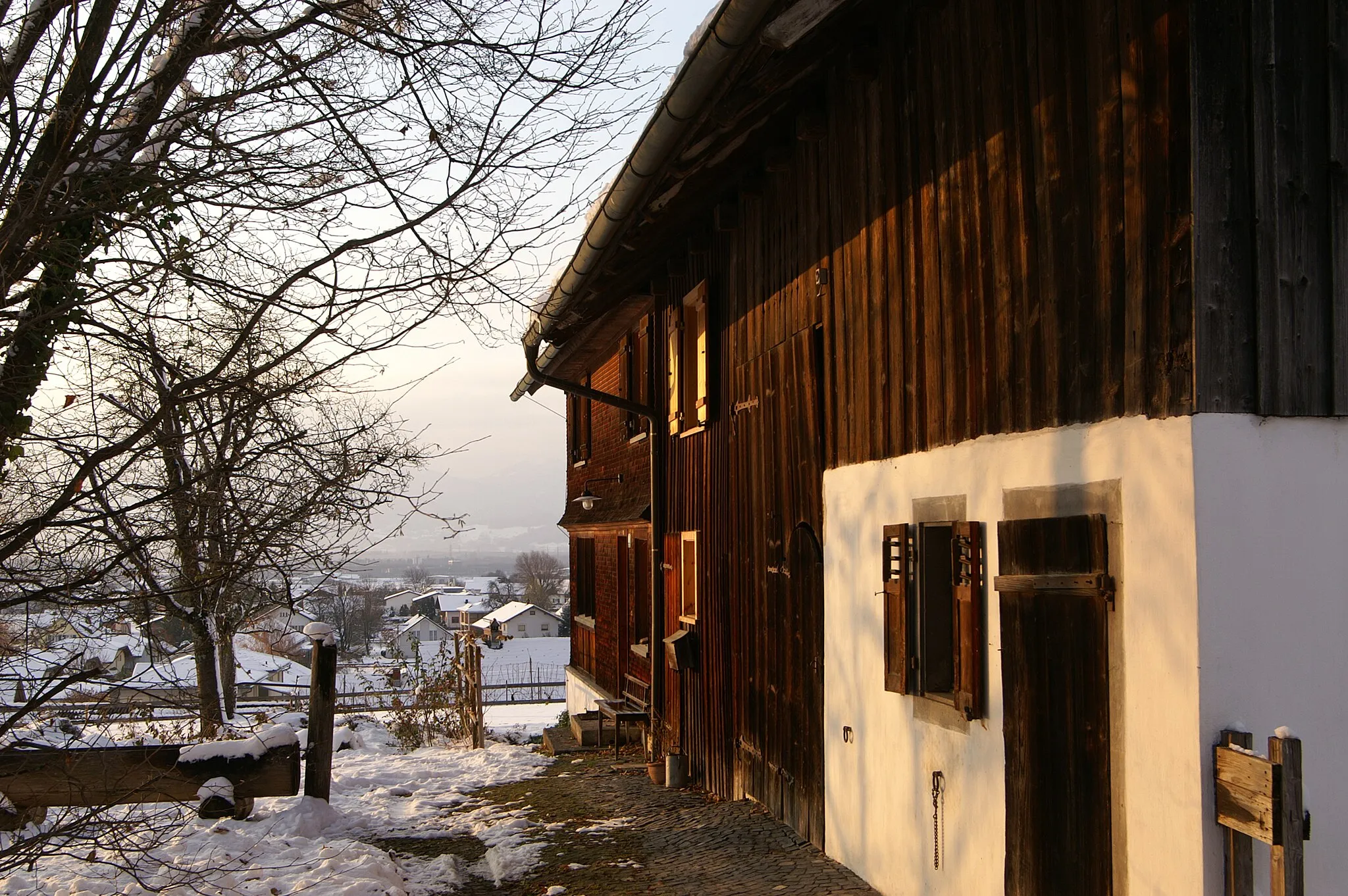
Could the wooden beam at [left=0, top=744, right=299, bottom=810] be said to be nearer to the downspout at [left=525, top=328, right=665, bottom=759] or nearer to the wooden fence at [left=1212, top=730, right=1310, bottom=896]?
the wooden fence at [left=1212, top=730, right=1310, bottom=896]

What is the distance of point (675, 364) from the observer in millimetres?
11625

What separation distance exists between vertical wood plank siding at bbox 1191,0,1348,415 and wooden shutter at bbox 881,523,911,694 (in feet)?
7.89

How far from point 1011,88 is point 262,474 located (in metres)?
3.67

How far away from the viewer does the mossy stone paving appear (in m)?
6.91

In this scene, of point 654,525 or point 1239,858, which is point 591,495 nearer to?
point 654,525

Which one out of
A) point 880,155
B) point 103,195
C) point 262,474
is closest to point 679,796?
point 880,155

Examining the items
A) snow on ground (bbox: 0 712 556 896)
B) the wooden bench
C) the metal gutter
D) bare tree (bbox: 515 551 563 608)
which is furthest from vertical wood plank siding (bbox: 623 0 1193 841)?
bare tree (bbox: 515 551 563 608)

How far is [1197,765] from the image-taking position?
3719 mm

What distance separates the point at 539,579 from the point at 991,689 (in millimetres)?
120691

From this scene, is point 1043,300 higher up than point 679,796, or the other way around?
point 1043,300

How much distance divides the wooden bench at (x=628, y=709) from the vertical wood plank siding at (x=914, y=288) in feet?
6.09

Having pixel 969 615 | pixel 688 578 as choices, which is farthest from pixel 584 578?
pixel 969 615

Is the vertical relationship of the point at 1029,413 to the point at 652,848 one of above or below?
above

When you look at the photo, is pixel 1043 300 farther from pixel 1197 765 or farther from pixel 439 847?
pixel 439 847
